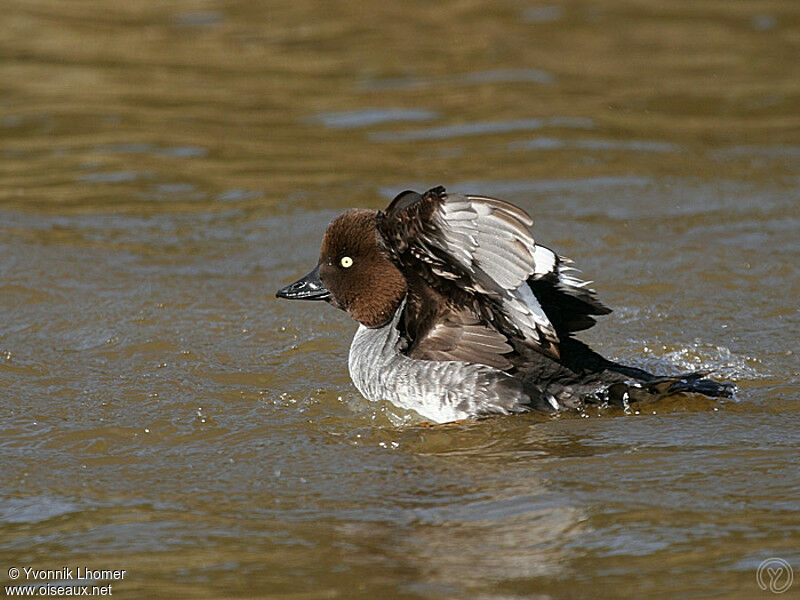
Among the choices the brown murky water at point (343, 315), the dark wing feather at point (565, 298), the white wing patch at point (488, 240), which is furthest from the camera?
the dark wing feather at point (565, 298)

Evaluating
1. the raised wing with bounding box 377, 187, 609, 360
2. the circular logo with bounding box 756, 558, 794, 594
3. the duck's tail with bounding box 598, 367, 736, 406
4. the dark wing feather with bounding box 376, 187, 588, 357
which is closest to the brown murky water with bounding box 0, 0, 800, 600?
the circular logo with bounding box 756, 558, 794, 594

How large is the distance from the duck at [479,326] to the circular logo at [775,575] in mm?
1302

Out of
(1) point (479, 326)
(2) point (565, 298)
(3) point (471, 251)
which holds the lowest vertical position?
(1) point (479, 326)

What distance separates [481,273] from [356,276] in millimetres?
1416

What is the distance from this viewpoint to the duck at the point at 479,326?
5.12 meters

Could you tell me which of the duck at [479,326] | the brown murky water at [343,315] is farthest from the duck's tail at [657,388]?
the brown murky water at [343,315]

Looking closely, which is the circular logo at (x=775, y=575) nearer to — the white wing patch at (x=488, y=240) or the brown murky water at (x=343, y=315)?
the brown murky water at (x=343, y=315)

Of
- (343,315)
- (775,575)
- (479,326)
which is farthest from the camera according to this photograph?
(343,315)

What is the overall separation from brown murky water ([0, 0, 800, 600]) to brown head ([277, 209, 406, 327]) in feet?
1.53

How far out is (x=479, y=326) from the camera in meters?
5.79

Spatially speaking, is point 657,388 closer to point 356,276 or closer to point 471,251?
point 471,251

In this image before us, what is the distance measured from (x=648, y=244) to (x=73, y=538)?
5.34 m

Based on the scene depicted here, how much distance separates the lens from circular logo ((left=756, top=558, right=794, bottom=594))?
4211 mm

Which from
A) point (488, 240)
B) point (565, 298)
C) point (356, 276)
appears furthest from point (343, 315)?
point (488, 240)
